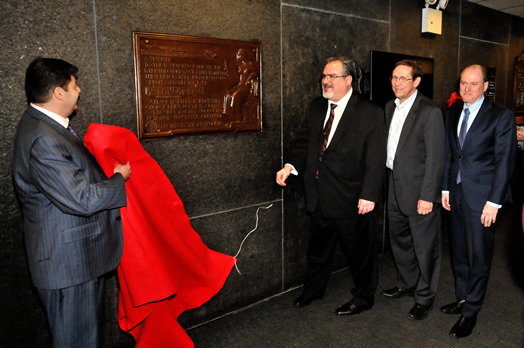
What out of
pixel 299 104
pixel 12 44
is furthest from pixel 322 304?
pixel 12 44

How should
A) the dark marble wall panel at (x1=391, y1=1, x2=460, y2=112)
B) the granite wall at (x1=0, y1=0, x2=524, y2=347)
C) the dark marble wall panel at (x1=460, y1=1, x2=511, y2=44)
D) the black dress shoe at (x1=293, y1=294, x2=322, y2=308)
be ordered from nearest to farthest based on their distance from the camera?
the granite wall at (x1=0, y1=0, x2=524, y2=347)
the black dress shoe at (x1=293, y1=294, x2=322, y2=308)
the dark marble wall panel at (x1=391, y1=1, x2=460, y2=112)
the dark marble wall panel at (x1=460, y1=1, x2=511, y2=44)

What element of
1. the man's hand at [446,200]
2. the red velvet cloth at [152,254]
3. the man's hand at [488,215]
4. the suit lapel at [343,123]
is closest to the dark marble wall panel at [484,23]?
the man's hand at [446,200]

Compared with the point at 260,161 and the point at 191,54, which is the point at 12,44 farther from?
the point at 260,161

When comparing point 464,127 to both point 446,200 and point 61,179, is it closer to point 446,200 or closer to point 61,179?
point 446,200

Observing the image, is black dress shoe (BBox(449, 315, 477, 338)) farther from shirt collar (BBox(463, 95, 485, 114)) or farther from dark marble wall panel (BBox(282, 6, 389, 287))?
shirt collar (BBox(463, 95, 485, 114))

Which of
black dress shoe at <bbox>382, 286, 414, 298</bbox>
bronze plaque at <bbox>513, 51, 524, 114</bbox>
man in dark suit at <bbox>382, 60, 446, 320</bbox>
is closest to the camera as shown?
man in dark suit at <bbox>382, 60, 446, 320</bbox>

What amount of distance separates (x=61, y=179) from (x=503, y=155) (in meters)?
2.48

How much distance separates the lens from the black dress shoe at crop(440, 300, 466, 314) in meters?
2.75

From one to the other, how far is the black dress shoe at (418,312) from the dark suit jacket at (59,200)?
215cm

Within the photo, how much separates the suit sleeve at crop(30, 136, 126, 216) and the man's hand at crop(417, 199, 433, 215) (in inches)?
81.5

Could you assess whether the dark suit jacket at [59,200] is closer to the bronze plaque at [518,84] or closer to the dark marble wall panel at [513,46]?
the dark marble wall panel at [513,46]

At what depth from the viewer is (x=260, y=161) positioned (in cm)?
281

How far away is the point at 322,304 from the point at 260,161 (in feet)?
3.97

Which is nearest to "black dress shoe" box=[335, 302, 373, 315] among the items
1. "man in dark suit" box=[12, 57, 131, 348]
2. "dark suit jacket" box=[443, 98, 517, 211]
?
"dark suit jacket" box=[443, 98, 517, 211]
